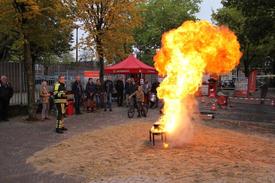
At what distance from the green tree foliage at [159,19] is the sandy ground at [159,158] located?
46762 mm

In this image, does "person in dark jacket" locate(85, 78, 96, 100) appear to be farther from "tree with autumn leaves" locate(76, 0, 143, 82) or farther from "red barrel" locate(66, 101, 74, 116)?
"tree with autumn leaves" locate(76, 0, 143, 82)

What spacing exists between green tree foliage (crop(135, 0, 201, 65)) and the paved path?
37.9m

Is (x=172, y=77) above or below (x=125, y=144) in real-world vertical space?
above

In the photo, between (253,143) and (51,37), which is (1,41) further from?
(253,143)

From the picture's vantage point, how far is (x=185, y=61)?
1375 cm

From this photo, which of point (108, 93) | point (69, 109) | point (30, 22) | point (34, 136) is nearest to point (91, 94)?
point (108, 93)

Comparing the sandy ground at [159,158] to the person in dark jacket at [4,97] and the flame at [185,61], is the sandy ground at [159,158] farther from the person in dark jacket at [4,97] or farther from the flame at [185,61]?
the person in dark jacket at [4,97]

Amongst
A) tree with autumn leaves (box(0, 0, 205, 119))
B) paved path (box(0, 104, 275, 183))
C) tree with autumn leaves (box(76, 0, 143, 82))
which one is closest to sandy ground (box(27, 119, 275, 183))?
paved path (box(0, 104, 275, 183))

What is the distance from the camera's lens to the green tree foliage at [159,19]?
61375mm

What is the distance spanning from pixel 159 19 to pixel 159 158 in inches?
2057

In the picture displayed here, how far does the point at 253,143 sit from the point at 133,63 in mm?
14578

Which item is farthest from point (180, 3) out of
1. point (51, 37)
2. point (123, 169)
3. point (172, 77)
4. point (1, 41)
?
point (123, 169)

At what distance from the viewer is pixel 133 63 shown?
27.5 m

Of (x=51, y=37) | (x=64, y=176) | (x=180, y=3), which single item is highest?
(x=180, y=3)
